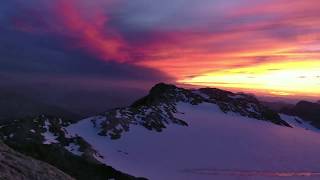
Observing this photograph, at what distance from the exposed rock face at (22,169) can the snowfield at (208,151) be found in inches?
1800

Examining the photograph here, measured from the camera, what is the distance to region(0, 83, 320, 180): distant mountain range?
199ft

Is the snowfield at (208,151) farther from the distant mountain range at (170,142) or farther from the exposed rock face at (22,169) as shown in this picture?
the exposed rock face at (22,169)

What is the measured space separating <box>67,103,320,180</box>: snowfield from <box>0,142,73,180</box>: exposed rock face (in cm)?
4571

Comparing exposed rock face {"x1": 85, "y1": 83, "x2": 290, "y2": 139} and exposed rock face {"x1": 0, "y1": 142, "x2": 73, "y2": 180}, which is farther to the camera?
exposed rock face {"x1": 85, "y1": 83, "x2": 290, "y2": 139}

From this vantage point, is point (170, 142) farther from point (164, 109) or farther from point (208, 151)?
point (164, 109)

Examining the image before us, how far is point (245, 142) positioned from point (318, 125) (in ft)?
374

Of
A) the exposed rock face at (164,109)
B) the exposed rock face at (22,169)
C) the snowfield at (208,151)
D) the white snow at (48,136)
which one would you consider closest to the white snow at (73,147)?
the white snow at (48,136)

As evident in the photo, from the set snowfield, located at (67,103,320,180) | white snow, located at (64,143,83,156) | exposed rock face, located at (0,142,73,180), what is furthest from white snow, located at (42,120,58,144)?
exposed rock face, located at (0,142,73,180)

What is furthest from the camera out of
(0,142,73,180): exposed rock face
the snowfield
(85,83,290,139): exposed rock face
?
(85,83,290,139): exposed rock face

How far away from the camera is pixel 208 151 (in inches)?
3137

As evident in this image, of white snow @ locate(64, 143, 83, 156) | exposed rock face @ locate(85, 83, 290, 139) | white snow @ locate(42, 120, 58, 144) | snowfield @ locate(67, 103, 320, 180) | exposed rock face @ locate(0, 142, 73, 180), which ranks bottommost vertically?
snowfield @ locate(67, 103, 320, 180)

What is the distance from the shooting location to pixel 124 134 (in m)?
79.5

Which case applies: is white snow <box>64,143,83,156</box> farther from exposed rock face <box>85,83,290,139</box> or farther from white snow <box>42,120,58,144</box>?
exposed rock face <box>85,83,290,139</box>

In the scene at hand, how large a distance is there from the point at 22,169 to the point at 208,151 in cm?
6786
